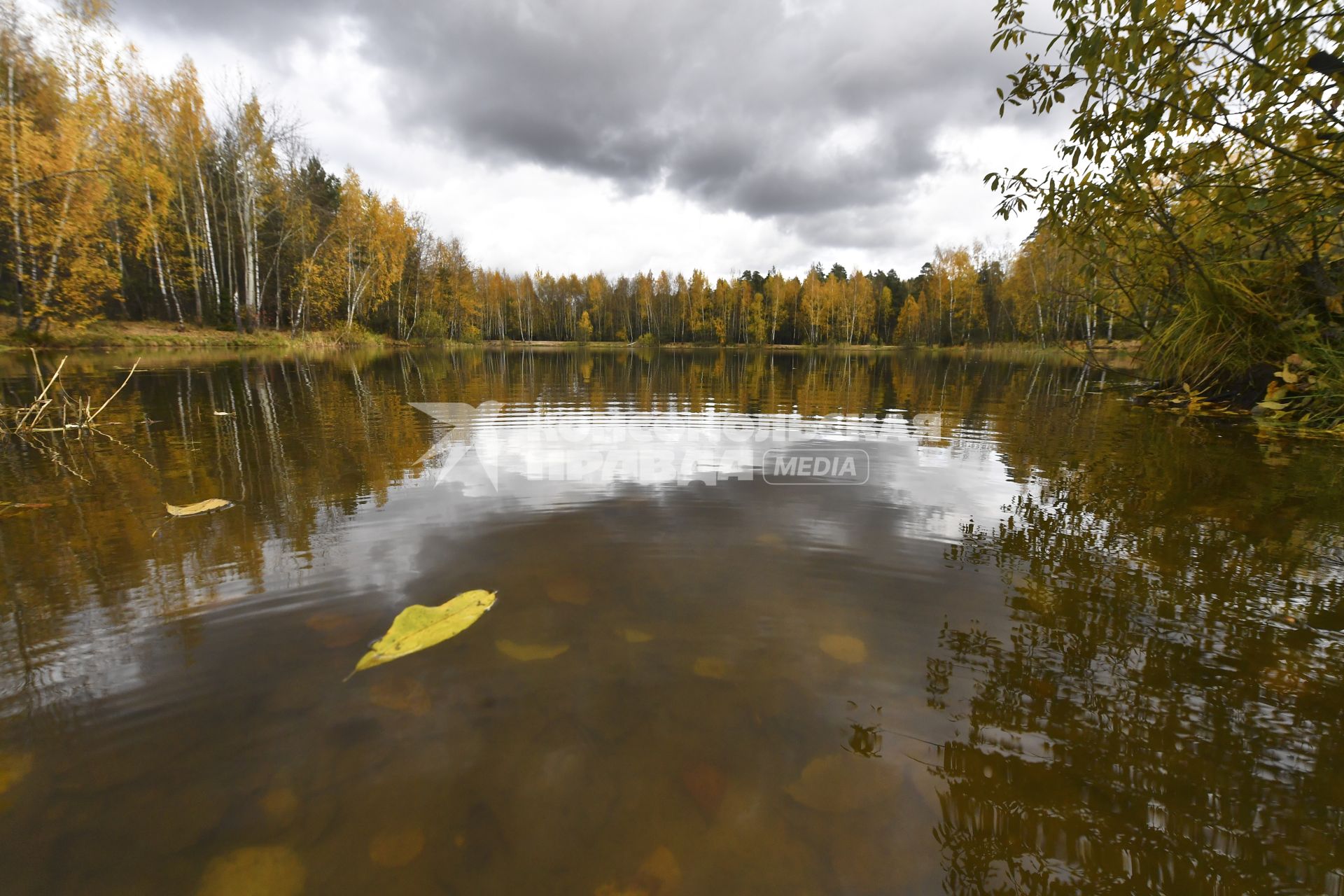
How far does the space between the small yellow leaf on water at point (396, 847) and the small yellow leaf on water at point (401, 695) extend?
0.48 meters

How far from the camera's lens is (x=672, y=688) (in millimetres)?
2053

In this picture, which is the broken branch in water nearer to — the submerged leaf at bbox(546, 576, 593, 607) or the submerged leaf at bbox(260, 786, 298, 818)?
the submerged leaf at bbox(546, 576, 593, 607)

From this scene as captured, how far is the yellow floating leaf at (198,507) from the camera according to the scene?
3.88 m

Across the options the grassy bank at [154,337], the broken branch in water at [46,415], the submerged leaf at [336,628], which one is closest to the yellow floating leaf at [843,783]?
the submerged leaf at [336,628]

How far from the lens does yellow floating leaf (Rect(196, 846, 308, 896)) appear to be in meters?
1.29

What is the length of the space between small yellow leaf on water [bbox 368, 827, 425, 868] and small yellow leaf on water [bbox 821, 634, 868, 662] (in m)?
1.66

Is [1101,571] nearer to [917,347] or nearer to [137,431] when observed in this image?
[137,431]

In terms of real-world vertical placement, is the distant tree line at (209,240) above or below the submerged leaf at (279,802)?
above

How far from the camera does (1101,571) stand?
10.2 feet

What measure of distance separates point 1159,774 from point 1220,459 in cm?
661

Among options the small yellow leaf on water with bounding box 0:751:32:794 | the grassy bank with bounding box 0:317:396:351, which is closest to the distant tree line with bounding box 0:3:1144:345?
the grassy bank with bounding box 0:317:396:351

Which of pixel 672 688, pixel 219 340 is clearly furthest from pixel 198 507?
pixel 219 340
